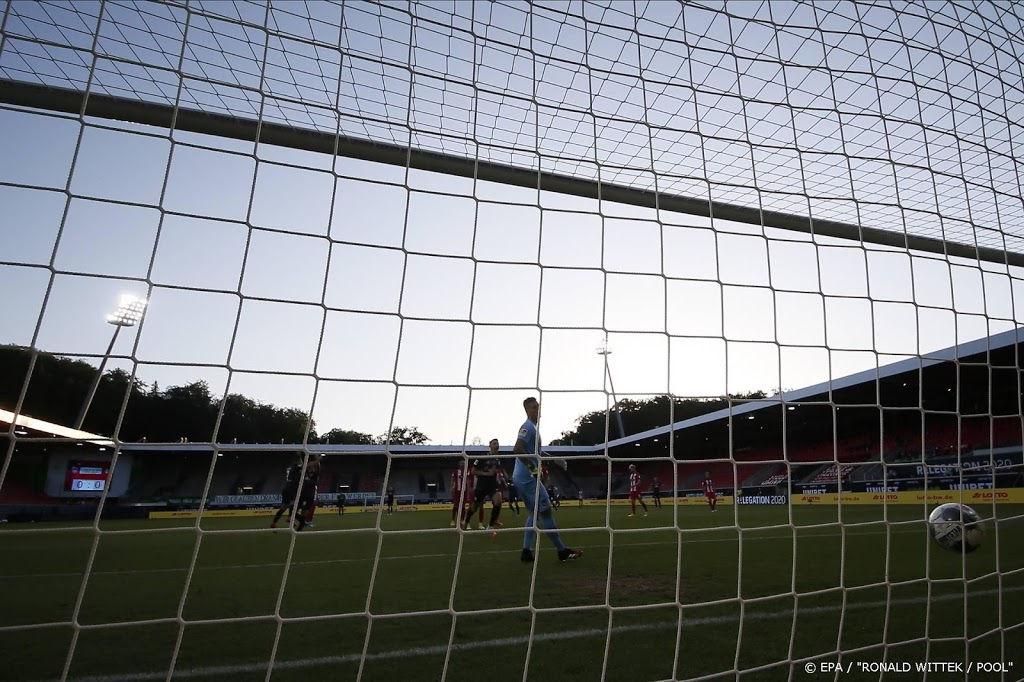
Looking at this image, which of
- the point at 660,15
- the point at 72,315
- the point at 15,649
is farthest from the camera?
the point at 660,15

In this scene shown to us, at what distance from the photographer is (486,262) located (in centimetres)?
245

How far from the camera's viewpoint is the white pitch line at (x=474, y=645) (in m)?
2.18

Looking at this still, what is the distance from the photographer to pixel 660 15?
285 cm

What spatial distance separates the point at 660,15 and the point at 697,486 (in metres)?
23.5

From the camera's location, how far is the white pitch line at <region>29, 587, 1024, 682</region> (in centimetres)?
218

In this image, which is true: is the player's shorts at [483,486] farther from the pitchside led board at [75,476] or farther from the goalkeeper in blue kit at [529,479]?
the pitchside led board at [75,476]

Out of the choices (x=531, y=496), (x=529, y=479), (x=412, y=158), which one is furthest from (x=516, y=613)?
(x=412, y=158)

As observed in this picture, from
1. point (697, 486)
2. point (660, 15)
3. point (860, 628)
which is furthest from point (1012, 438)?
point (660, 15)

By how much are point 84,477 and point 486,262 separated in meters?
23.0

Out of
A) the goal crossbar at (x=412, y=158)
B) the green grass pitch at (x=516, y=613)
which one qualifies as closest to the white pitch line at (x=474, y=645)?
the green grass pitch at (x=516, y=613)

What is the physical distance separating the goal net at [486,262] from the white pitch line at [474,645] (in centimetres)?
2

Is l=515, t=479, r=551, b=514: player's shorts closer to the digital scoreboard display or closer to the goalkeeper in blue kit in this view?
the goalkeeper in blue kit

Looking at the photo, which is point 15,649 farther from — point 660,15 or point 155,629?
point 660,15

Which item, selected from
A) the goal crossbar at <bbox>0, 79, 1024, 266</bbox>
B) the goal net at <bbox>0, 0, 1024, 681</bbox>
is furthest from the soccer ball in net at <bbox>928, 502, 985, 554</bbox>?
the goal crossbar at <bbox>0, 79, 1024, 266</bbox>
